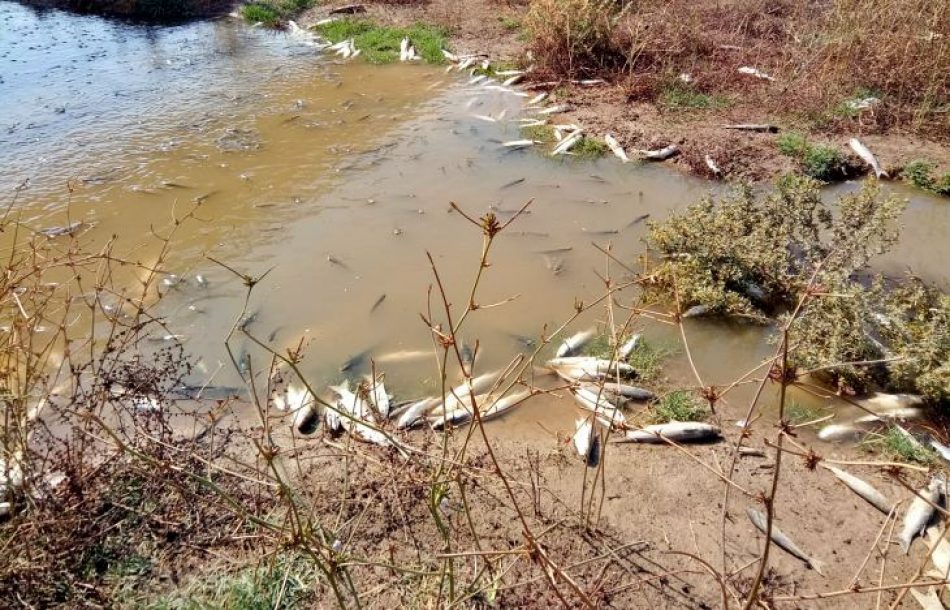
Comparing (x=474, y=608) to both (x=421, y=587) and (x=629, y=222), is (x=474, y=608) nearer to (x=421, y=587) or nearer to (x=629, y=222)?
(x=421, y=587)

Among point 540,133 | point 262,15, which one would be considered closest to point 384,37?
point 262,15

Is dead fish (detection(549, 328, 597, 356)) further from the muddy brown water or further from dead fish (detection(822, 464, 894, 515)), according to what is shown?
dead fish (detection(822, 464, 894, 515))

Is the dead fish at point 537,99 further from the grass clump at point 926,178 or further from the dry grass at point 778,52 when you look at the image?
the grass clump at point 926,178

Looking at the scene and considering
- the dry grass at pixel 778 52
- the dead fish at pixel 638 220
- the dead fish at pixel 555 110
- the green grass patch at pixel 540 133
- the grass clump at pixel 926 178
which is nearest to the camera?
the dead fish at pixel 638 220

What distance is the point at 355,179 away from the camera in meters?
8.73

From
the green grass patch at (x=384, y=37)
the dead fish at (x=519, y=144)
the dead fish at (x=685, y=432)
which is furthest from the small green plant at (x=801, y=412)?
the green grass patch at (x=384, y=37)

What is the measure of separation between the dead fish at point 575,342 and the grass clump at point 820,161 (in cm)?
456

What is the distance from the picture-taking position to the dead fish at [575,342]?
5.73 meters

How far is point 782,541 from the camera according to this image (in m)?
3.98

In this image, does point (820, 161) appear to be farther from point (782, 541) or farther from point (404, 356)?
point (404, 356)

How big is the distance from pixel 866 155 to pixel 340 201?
7.08 meters

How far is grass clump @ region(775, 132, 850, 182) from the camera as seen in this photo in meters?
8.45

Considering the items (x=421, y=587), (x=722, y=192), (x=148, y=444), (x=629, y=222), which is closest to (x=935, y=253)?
(x=722, y=192)

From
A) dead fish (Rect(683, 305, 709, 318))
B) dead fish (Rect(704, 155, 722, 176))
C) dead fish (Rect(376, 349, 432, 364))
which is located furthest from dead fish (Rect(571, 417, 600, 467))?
dead fish (Rect(704, 155, 722, 176))
